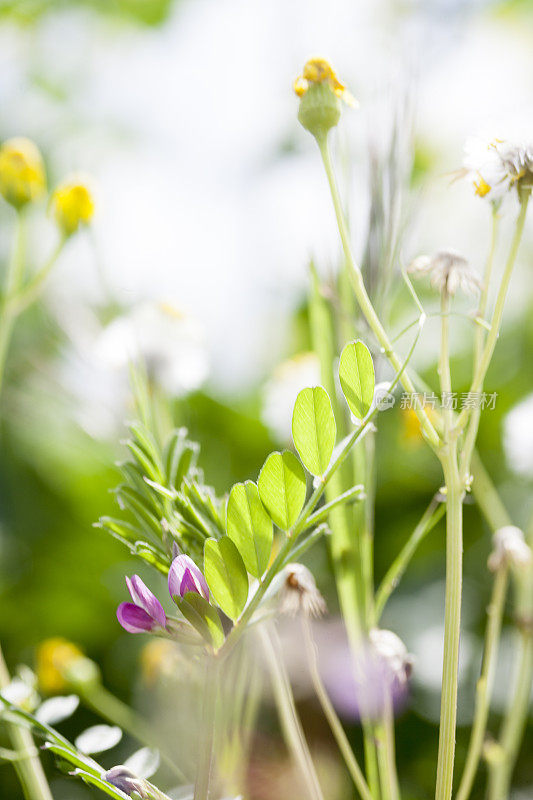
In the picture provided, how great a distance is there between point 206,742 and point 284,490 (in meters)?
0.05

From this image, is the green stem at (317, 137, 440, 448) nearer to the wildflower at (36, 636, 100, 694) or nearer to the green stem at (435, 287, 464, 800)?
the green stem at (435, 287, 464, 800)

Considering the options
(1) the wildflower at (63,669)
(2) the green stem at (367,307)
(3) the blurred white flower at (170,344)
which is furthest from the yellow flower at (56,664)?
(2) the green stem at (367,307)

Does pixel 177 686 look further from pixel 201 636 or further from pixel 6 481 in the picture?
pixel 6 481

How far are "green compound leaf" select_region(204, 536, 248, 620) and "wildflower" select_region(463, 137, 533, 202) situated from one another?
101 mm

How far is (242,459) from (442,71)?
0.49 metres

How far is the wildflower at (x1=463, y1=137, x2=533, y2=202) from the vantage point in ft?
0.57

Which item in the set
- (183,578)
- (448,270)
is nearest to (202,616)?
(183,578)

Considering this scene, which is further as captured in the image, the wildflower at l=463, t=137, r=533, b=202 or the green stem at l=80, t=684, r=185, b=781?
the green stem at l=80, t=684, r=185, b=781

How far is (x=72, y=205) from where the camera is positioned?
331mm

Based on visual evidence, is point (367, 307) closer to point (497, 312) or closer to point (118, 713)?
point (497, 312)

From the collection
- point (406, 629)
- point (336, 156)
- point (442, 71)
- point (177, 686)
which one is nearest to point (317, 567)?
point (406, 629)

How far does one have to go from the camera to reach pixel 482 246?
0.67 m

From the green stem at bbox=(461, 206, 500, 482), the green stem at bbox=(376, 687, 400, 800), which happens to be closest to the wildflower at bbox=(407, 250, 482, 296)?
the green stem at bbox=(461, 206, 500, 482)

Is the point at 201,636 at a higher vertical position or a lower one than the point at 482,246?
lower
